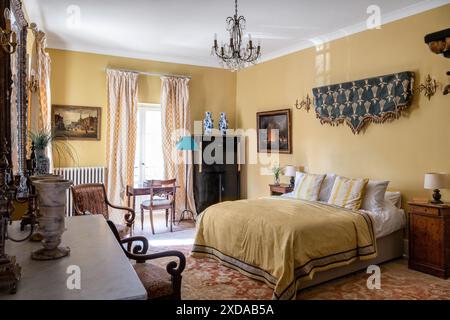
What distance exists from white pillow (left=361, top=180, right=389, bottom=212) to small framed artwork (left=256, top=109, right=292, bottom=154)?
1998mm

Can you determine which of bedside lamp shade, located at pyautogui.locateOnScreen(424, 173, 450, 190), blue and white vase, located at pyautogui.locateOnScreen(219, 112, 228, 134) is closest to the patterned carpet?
bedside lamp shade, located at pyautogui.locateOnScreen(424, 173, 450, 190)

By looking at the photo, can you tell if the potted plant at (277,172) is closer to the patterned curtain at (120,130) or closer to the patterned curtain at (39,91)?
the patterned curtain at (120,130)

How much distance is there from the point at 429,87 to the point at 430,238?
1.82m

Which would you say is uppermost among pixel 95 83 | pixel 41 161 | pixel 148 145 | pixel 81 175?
pixel 95 83

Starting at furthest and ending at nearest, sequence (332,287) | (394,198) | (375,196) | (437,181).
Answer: (394,198), (375,196), (437,181), (332,287)

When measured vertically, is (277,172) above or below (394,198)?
above

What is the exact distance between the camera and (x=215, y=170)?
22.0ft

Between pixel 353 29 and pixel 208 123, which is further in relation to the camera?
pixel 208 123

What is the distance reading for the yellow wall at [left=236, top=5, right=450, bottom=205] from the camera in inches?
163

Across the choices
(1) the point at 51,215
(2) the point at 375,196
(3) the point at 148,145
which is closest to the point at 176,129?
(3) the point at 148,145

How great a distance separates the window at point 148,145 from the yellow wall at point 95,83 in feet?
0.84

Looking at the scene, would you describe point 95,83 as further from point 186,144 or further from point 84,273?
point 84,273

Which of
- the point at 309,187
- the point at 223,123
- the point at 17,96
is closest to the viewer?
the point at 17,96

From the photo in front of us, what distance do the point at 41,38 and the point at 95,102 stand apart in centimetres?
199
